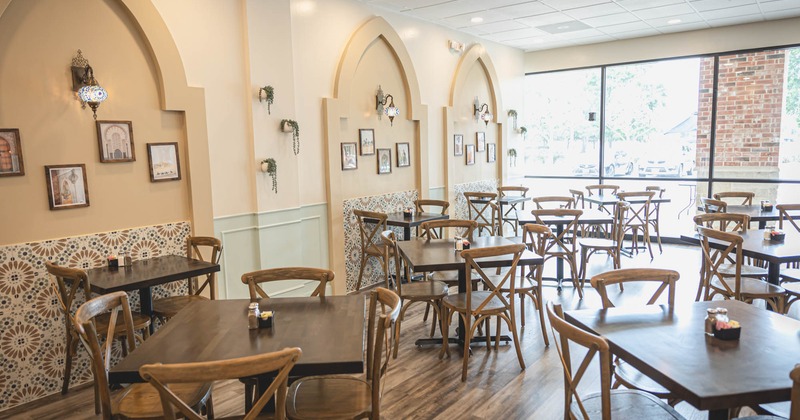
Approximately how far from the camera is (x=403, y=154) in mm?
6246

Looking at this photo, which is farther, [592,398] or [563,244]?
[563,244]

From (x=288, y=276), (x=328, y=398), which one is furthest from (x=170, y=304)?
(x=328, y=398)

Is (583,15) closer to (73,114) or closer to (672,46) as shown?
(672,46)

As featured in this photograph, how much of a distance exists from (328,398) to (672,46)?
7.51m

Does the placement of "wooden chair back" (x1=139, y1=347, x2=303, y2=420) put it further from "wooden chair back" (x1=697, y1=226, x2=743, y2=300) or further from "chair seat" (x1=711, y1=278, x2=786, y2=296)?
"chair seat" (x1=711, y1=278, x2=786, y2=296)

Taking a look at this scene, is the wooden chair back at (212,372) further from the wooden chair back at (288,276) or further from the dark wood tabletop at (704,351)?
the dark wood tabletop at (704,351)

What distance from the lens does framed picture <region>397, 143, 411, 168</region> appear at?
243 inches

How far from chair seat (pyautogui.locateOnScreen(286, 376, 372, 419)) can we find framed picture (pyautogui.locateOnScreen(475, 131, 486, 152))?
18.7ft

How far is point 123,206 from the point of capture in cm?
367

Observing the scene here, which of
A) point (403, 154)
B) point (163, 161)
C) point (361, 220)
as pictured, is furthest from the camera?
point (403, 154)

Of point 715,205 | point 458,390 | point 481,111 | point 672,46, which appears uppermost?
point 672,46

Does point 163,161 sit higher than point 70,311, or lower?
higher

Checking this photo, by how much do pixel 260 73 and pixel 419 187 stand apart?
2670mm

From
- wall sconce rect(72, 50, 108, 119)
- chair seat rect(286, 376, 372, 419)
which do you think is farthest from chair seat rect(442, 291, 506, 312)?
wall sconce rect(72, 50, 108, 119)
